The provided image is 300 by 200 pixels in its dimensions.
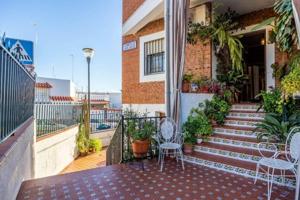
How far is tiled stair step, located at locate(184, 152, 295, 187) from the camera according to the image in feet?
12.8

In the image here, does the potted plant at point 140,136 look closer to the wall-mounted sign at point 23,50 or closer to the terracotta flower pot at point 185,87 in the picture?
the terracotta flower pot at point 185,87

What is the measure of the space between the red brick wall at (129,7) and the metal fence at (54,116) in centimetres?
412

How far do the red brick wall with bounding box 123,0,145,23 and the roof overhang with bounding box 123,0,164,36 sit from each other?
0.28 m

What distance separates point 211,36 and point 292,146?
4.25m

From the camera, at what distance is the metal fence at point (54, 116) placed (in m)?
7.64

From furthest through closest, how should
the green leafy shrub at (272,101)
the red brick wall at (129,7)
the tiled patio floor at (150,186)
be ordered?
1. the red brick wall at (129,7)
2. the green leafy shrub at (272,101)
3. the tiled patio floor at (150,186)

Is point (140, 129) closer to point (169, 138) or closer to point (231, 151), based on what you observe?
point (169, 138)

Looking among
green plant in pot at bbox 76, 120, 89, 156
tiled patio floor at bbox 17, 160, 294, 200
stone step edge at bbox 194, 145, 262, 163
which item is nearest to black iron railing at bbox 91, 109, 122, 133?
green plant in pot at bbox 76, 120, 89, 156

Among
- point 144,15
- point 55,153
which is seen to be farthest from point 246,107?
point 55,153

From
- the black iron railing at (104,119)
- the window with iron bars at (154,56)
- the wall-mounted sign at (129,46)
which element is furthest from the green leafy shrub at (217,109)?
the black iron railing at (104,119)

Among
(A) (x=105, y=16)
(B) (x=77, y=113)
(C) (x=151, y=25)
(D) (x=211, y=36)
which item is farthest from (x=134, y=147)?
(A) (x=105, y=16)

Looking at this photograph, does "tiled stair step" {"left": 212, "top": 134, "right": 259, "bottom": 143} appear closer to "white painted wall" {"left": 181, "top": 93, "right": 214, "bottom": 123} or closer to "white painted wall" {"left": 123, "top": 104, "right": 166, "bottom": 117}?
"white painted wall" {"left": 181, "top": 93, "right": 214, "bottom": 123}

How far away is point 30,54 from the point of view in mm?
4207

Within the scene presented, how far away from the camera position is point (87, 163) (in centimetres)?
938
